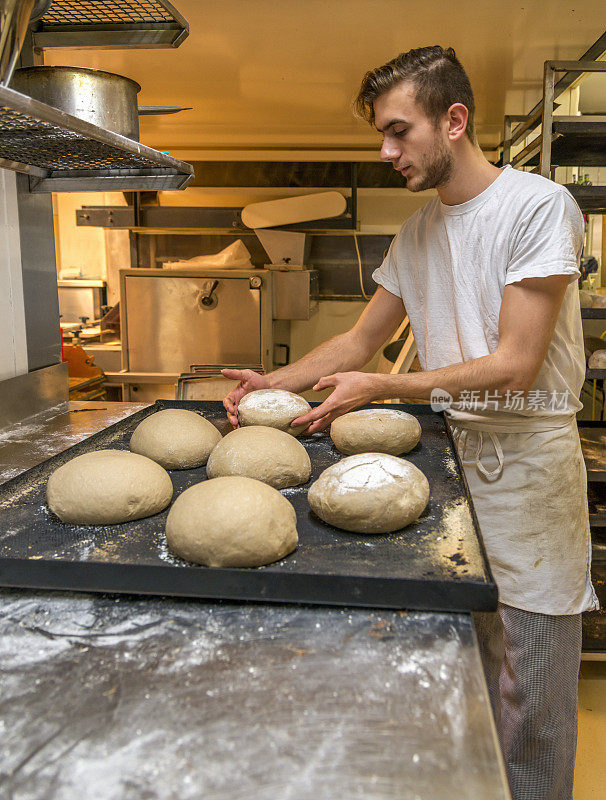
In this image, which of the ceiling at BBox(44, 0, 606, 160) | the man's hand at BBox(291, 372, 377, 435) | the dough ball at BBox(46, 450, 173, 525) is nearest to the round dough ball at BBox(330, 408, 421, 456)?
the man's hand at BBox(291, 372, 377, 435)

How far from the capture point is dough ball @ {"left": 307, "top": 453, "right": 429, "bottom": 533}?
1.08 m

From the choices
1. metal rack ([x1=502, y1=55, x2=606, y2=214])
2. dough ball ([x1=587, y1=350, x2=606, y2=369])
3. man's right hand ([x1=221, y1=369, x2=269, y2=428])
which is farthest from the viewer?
dough ball ([x1=587, y1=350, x2=606, y2=369])

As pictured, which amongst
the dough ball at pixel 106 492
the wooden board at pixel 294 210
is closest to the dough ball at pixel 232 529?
the dough ball at pixel 106 492

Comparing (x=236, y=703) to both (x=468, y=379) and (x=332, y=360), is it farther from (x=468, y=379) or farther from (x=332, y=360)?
(x=332, y=360)

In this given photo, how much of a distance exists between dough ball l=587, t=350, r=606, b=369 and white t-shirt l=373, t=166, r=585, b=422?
81cm

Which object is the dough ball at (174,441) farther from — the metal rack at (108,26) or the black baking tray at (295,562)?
the metal rack at (108,26)

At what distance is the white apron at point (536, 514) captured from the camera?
1.67 metres

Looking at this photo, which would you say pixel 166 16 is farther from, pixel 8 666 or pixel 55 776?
pixel 55 776

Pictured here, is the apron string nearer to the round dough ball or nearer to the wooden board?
the round dough ball

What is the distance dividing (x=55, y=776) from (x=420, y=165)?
151 cm

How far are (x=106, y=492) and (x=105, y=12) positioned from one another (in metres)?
1.22

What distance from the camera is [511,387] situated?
1555 mm

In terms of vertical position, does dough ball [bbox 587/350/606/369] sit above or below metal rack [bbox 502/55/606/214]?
below

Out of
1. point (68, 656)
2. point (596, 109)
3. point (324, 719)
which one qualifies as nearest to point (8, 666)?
point (68, 656)
